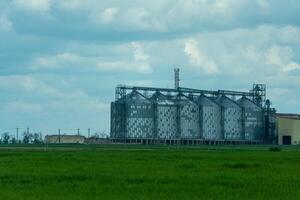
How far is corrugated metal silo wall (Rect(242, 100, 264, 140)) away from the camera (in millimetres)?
141500

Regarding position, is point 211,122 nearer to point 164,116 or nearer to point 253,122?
point 253,122

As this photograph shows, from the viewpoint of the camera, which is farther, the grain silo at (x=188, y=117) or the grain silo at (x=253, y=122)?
the grain silo at (x=253, y=122)

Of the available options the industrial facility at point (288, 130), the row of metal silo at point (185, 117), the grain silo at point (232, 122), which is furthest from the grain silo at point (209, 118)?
the industrial facility at point (288, 130)

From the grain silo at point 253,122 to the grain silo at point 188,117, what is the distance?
9.34 m

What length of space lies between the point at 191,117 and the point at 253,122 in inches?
492

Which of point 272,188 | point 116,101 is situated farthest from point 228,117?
point 272,188

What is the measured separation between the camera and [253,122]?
14200 centimetres

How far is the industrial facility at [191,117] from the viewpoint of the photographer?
13238cm

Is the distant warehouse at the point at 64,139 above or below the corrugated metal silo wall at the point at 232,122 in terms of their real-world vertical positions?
below

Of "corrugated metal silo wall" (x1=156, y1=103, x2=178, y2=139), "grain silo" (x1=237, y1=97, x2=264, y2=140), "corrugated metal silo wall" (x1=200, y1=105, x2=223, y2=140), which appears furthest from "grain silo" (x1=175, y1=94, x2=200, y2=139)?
"grain silo" (x1=237, y1=97, x2=264, y2=140)

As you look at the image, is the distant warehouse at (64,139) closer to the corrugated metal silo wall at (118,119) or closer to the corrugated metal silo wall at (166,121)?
the corrugated metal silo wall at (118,119)

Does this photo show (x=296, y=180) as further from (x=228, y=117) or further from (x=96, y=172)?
(x=228, y=117)

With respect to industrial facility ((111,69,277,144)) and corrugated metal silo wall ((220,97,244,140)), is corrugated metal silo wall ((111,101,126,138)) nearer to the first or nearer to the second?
industrial facility ((111,69,277,144))

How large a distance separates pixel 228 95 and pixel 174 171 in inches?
4292
